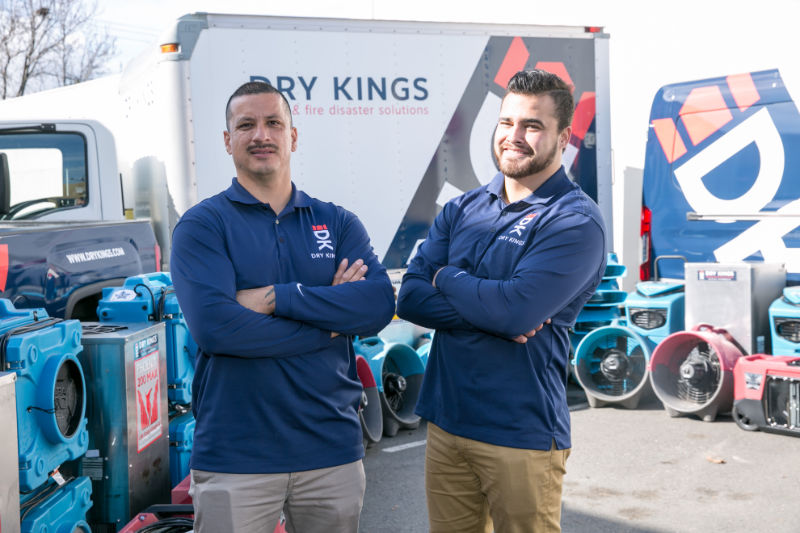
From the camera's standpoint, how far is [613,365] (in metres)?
6.87

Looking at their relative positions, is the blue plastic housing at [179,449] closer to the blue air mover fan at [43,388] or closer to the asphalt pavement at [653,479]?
the blue air mover fan at [43,388]

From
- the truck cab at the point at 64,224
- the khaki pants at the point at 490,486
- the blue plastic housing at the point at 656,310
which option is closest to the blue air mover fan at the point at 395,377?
the truck cab at the point at 64,224

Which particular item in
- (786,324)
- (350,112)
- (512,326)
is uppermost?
(350,112)

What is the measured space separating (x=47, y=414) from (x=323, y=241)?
1.21 m

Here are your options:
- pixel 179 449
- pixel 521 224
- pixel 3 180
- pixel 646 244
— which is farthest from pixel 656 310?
pixel 3 180

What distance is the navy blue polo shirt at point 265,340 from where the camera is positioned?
2348 mm

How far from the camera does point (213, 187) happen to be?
6.06m

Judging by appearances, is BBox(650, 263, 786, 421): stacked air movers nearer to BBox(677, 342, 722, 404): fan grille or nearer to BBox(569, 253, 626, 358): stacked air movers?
BBox(677, 342, 722, 404): fan grille

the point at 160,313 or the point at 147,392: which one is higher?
the point at 160,313

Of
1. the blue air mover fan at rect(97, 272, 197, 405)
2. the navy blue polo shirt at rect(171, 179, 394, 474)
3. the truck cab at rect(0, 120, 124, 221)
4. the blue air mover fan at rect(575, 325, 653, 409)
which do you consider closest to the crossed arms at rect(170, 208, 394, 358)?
the navy blue polo shirt at rect(171, 179, 394, 474)

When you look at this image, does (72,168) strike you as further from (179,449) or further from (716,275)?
(716,275)

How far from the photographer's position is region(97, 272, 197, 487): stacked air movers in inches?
149

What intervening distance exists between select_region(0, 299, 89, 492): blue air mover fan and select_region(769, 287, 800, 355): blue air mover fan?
524 cm

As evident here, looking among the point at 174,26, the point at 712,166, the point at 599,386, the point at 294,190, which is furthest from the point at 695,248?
the point at 294,190
